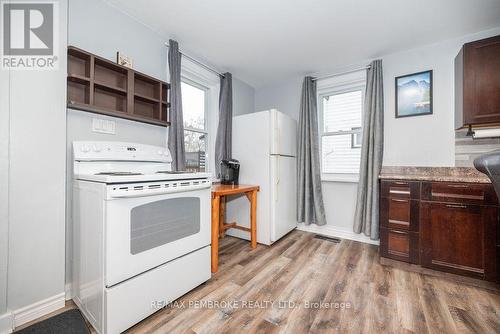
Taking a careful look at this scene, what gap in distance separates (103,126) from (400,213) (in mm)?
2878

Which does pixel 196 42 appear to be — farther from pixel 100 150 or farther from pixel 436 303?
pixel 436 303

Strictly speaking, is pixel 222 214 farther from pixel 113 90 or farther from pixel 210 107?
pixel 113 90

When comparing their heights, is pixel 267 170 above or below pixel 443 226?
above

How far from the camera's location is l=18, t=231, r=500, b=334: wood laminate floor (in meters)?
1.36

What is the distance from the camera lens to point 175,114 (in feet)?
7.48

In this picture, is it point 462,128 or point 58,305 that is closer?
point 58,305

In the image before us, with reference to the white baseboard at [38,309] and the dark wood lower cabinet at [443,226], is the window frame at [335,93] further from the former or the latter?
the white baseboard at [38,309]

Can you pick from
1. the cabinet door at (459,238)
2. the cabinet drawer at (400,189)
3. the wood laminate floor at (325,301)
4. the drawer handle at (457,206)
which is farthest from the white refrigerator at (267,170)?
the drawer handle at (457,206)

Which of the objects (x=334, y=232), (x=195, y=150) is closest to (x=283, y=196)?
(x=334, y=232)

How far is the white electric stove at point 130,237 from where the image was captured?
1217 mm

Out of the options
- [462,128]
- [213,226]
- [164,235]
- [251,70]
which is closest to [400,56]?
[462,128]

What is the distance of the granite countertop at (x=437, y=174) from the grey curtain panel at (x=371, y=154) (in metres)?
0.19

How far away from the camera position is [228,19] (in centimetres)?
205

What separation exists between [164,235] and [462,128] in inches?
120
